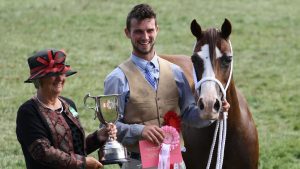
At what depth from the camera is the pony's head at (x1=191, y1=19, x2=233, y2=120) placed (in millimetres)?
4441

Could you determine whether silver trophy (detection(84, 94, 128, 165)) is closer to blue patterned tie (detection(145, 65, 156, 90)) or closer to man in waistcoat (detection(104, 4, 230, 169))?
man in waistcoat (detection(104, 4, 230, 169))

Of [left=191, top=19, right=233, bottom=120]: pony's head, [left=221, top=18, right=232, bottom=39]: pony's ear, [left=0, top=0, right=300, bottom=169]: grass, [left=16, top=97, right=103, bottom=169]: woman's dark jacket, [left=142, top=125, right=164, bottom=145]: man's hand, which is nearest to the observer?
[left=16, top=97, right=103, bottom=169]: woman's dark jacket

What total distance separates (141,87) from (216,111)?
1.60 feet

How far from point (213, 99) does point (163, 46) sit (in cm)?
1057

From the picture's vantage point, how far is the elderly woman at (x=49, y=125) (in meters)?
4.01

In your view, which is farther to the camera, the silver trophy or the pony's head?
the pony's head

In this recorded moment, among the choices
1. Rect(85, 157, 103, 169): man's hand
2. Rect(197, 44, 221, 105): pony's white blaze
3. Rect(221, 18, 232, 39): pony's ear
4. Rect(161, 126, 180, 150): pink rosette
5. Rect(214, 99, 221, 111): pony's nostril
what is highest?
Rect(221, 18, 232, 39): pony's ear

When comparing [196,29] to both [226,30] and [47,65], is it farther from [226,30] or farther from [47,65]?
[47,65]

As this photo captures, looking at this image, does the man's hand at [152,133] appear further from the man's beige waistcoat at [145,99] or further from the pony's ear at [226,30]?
the pony's ear at [226,30]

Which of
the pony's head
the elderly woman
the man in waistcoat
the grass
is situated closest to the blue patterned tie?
the man in waistcoat

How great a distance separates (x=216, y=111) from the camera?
4367mm

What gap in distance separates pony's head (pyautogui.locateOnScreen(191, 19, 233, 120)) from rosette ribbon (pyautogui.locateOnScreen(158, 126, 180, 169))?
0.76 ft

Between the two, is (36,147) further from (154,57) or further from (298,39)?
(298,39)

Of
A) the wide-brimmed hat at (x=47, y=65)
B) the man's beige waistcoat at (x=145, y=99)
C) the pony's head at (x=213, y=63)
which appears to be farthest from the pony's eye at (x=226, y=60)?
the wide-brimmed hat at (x=47, y=65)
